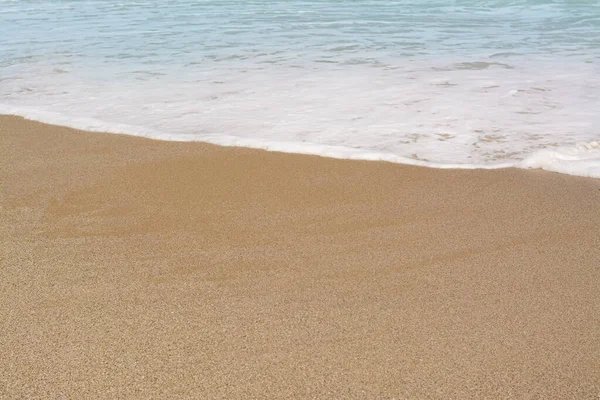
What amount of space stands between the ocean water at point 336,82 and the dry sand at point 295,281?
1.91 feet

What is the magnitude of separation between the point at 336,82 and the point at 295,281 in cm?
376

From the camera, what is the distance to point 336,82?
5969mm

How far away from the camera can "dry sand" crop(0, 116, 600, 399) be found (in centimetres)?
194

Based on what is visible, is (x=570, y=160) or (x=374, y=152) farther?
(x=374, y=152)

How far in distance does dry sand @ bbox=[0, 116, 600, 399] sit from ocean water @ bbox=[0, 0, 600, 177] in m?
0.58

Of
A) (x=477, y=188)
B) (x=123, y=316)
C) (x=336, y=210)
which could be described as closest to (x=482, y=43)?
(x=477, y=188)

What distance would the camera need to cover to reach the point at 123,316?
→ 7.41 ft

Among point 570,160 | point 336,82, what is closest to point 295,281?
point 570,160

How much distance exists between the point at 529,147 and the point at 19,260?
299cm

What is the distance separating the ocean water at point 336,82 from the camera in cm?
427

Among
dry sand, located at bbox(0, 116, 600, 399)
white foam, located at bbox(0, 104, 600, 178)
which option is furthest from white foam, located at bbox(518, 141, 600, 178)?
dry sand, located at bbox(0, 116, 600, 399)

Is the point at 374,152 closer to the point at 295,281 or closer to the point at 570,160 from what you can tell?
the point at 570,160

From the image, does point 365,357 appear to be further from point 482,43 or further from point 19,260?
point 482,43

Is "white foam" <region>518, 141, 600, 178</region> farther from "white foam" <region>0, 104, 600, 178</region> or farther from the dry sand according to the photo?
the dry sand
